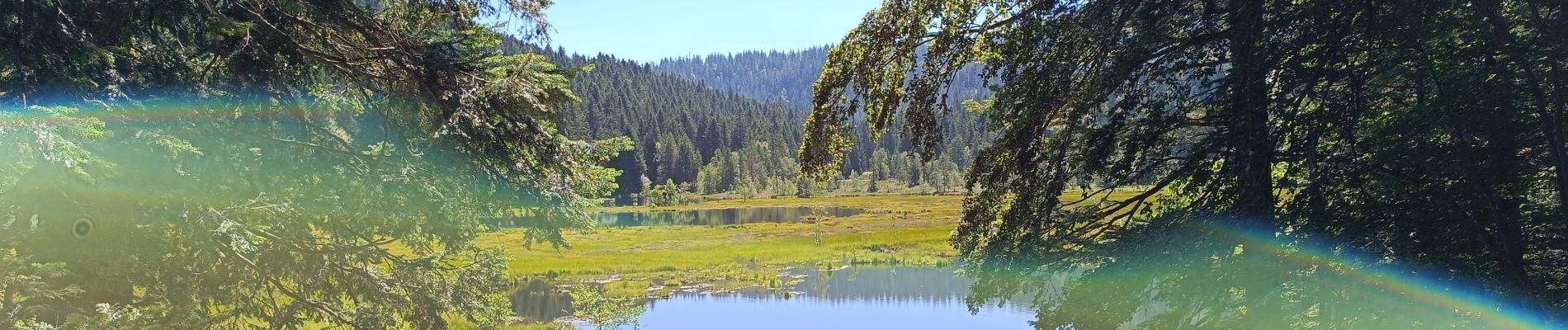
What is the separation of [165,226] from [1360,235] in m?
9.00

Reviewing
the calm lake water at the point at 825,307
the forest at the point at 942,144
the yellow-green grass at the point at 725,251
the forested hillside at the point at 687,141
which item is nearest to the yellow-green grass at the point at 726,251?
the yellow-green grass at the point at 725,251

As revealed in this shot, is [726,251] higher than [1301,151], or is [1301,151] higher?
[1301,151]

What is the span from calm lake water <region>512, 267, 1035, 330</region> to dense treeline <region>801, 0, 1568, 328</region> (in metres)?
21.0

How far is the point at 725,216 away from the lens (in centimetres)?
8806

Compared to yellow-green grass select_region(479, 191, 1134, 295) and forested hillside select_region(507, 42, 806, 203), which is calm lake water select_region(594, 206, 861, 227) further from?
forested hillside select_region(507, 42, 806, 203)

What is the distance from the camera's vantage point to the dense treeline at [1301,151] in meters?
5.07

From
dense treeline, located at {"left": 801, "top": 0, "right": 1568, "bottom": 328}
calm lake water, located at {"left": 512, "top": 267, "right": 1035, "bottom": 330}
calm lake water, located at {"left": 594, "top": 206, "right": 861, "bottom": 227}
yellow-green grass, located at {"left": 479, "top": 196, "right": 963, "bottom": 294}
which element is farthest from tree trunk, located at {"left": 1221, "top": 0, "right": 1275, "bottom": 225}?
calm lake water, located at {"left": 594, "top": 206, "right": 861, "bottom": 227}

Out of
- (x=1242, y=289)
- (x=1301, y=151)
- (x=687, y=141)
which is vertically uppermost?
(x=687, y=141)

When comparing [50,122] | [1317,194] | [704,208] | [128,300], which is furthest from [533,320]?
[704,208]

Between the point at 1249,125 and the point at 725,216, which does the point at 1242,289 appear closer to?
the point at 1249,125

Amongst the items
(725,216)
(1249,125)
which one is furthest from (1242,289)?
(725,216)

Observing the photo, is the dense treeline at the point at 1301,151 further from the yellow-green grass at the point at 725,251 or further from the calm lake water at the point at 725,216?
the calm lake water at the point at 725,216

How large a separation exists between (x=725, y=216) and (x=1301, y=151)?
82.9 meters

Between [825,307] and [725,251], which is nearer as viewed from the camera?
[825,307]
